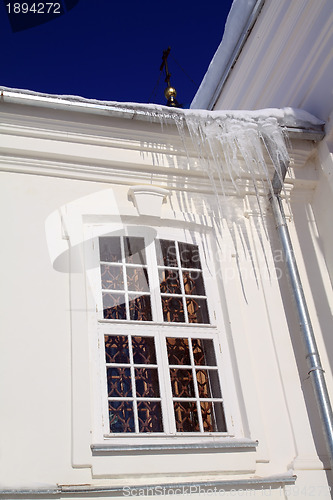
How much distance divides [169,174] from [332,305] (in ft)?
6.83

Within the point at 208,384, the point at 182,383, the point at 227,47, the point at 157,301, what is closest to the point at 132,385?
the point at 182,383

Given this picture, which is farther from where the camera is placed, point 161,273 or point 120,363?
point 161,273

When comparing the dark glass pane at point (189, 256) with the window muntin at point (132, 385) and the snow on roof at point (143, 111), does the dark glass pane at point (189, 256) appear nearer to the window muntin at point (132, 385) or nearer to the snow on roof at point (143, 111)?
the window muntin at point (132, 385)

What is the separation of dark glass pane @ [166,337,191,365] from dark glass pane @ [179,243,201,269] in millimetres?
804

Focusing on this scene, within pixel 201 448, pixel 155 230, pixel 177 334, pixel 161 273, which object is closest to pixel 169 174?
pixel 155 230

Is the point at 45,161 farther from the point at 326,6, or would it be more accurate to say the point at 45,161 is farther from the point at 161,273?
the point at 326,6

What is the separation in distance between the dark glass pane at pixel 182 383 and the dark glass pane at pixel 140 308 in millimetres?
536

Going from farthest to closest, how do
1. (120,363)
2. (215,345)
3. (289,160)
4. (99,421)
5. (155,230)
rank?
(289,160)
(155,230)
(215,345)
(120,363)
(99,421)

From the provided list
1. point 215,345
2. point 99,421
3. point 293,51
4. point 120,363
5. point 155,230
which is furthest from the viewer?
point 293,51

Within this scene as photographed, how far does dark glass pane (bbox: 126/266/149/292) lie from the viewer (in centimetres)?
567

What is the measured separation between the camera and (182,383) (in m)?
5.32

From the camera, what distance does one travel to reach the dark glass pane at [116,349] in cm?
521

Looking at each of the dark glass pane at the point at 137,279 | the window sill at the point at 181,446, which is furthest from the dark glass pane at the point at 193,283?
the window sill at the point at 181,446

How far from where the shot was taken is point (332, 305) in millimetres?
6066
